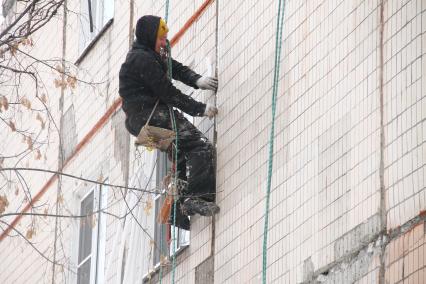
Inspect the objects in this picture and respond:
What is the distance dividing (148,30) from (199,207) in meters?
1.53

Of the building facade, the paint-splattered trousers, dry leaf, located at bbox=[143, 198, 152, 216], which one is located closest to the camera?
the building facade

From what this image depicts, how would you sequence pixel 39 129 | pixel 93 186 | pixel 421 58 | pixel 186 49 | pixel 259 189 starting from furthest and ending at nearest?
1. pixel 39 129
2. pixel 93 186
3. pixel 186 49
4. pixel 259 189
5. pixel 421 58

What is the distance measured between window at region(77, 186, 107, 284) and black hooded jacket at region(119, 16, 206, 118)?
2.69 metres

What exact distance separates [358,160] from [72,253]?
6.58 meters

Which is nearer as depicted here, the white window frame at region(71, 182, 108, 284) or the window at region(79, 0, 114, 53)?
the white window frame at region(71, 182, 108, 284)

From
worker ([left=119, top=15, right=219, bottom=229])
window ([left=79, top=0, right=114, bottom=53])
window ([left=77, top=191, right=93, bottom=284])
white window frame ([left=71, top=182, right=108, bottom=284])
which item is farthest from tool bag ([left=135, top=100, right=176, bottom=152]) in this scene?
window ([left=79, top=0, right=114, bottom=53])

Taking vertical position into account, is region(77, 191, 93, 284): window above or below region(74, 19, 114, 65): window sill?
below

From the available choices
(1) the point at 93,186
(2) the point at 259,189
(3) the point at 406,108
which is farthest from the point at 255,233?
(1) the point at 93,186

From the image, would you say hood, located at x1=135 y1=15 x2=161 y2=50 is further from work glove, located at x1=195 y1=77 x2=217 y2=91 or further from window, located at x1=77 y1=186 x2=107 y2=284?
window, located at x1=77 y1=186 x2=107 y2=284

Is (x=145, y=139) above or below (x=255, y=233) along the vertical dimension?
above

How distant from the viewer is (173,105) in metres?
14.6

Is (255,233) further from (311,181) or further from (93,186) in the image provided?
(93,186)

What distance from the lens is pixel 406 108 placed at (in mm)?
11672

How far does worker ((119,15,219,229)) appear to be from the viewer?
569 inches
